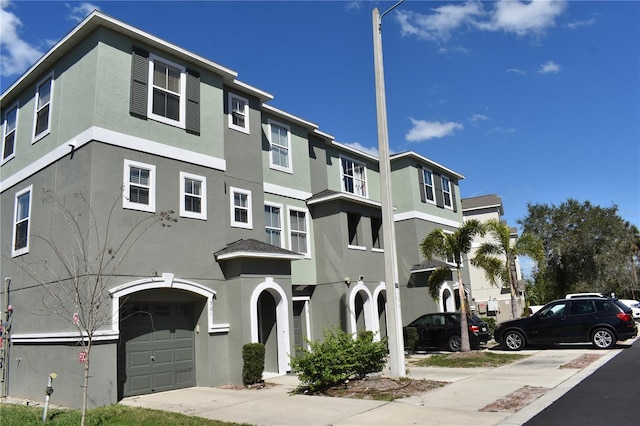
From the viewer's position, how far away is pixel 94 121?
12500mm

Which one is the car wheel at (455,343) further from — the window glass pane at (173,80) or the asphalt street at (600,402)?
the window glass pane at (173,80)

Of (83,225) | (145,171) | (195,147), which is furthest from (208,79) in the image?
(83,225)

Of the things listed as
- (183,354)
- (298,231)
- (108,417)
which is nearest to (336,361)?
(183,354)

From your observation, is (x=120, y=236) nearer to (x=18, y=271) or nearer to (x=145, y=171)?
(x=145, y=171)

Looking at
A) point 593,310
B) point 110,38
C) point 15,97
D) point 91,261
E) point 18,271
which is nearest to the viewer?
point 91,261

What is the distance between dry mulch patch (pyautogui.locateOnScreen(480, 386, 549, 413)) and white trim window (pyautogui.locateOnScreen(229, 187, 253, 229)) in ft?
30.0

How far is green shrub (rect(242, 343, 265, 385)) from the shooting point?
44.9 feet

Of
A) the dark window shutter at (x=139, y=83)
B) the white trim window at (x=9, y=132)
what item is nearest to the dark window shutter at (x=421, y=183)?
the dark window shutter at (x=139, y=83)

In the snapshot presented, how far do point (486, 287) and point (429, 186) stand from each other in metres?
14.3

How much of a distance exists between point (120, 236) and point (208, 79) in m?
5.92

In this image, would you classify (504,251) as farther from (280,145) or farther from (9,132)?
(9,132)

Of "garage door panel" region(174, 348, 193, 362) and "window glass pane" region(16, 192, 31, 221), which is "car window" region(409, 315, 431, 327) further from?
"window glass pane" region(16, 192, 31, 221)

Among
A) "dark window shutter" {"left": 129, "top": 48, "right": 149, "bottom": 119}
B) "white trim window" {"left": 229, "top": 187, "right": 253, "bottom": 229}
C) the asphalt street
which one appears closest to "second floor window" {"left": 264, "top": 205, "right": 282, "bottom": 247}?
"white trim window" {"left": 229, "top": 187, "right": 253, "bottom": 229}

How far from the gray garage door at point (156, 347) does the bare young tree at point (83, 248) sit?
111 cm
